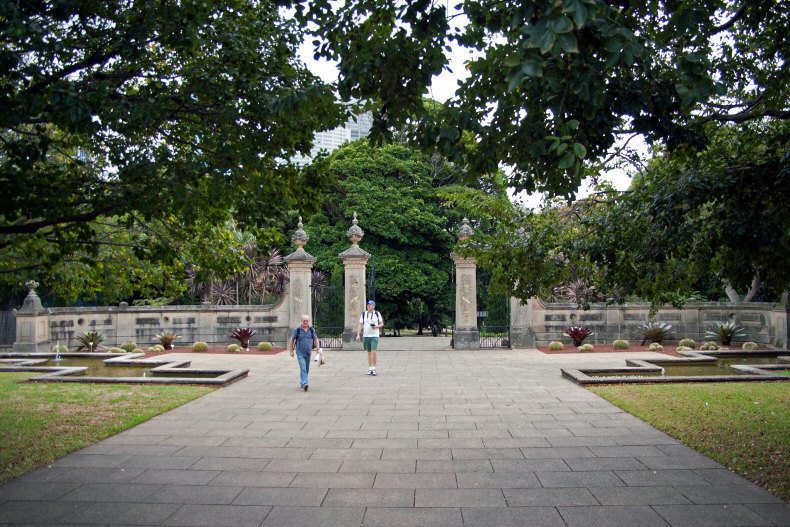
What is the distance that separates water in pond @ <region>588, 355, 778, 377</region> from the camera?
39.4ft

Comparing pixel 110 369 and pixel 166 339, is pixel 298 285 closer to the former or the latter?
pixel 166 339

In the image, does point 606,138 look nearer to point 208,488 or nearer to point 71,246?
point 208,488

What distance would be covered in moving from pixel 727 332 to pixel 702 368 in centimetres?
556

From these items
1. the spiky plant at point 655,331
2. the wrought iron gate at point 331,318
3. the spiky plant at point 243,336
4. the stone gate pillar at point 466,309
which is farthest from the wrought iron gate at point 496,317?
the spiky plant at point 243,336

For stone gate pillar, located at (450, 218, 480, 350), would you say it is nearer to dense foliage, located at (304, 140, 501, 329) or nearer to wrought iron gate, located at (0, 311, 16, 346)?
dense foliage, located at (304, 140, 501, 329)

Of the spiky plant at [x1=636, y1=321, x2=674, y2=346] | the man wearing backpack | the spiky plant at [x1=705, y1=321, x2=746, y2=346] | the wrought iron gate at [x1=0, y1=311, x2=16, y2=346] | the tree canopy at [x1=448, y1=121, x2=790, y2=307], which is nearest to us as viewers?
the tree canopy at [x1=448, y1=121, x2=790, y2=307]

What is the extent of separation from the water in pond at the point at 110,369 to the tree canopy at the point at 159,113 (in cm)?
496

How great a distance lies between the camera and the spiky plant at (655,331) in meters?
18.0

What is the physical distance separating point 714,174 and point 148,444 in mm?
7016

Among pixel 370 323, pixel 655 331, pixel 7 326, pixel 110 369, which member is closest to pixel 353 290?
pixel 370 323

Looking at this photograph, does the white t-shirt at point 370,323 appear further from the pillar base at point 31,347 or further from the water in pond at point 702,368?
the pillar base at point 31,347

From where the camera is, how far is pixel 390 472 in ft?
17.8

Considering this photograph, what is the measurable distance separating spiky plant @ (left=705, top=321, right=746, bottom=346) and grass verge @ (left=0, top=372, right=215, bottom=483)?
51.9 feet

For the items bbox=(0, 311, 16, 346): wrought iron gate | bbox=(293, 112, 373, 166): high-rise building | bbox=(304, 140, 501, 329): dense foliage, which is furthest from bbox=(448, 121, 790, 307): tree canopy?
bbox=(0, 311, 16, 346): wrought iron gate
